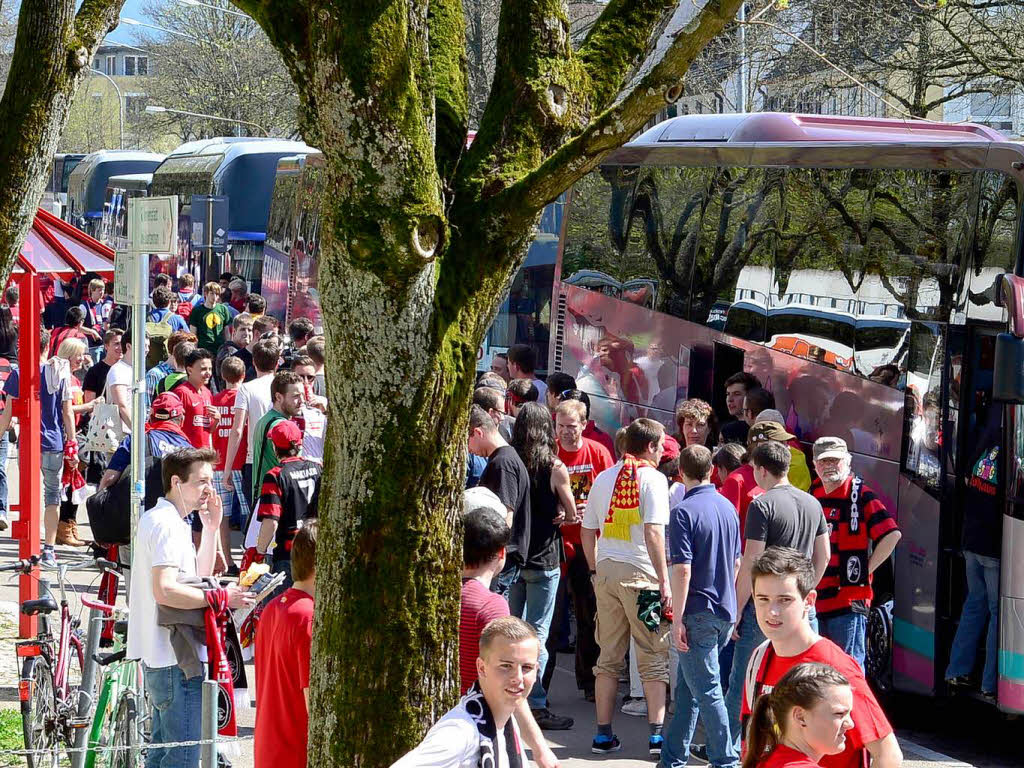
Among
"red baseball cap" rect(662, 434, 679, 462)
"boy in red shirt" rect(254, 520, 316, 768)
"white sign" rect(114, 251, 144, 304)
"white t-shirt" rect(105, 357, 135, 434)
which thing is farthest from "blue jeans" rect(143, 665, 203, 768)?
"white t-shirt" rect(105, 357, 135, 434)

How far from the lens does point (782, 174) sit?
1141 cm

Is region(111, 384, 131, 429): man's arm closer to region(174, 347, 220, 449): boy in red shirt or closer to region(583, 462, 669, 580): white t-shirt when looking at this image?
region(174, 347, 220, 449): boy in red shirt

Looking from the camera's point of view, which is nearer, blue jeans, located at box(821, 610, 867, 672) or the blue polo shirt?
the blue polo shirt

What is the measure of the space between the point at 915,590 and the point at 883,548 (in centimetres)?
102

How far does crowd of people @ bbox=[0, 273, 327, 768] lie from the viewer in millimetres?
5621

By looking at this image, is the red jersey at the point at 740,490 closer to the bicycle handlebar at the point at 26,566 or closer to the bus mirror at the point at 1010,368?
the bus mirror at the point at 1010,368

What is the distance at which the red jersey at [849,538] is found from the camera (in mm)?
8172

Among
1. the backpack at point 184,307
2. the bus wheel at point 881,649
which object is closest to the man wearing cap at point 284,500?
the bus wheel at point 881,649

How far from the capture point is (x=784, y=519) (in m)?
7.61

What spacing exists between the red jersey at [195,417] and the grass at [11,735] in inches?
147

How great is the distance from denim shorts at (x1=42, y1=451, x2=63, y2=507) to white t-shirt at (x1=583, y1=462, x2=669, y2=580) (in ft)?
21.2

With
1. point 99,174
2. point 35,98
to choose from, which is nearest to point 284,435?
point 35,98

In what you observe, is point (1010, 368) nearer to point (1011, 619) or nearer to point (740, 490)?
point (1011, 619)

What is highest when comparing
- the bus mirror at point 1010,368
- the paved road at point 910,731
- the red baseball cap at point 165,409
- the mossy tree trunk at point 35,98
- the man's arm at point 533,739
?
the mossy tree trunk at point 35,98
